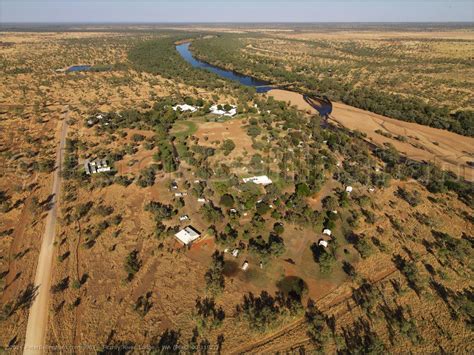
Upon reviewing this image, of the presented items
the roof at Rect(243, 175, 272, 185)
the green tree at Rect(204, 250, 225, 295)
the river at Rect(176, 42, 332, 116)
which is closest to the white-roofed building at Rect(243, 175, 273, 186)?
the roof at Rect(243, 175, 272, 185)

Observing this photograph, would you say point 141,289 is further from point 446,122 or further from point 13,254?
point 446,122

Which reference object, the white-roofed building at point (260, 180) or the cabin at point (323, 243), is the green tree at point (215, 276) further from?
the white-roofed building at point (260, 180)

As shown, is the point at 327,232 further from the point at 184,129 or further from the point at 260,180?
the point at 184,129

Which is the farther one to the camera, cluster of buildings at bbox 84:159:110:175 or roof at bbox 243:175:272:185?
cluster of buildings at bbox 84:159:110:175

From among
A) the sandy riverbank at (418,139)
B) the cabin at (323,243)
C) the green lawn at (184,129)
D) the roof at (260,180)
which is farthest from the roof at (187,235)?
the sandy riverbank at (418,139)

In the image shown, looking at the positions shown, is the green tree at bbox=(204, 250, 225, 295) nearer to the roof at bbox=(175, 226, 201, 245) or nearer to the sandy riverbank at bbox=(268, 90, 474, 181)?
the roof at bbox=(175, 226, 201, 245)

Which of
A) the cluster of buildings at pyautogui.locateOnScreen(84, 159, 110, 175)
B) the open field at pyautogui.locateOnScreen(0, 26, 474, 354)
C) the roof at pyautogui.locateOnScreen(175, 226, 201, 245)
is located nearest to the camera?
the open field at pyautogui.locateOnScreen(0, 26, 474, 354)

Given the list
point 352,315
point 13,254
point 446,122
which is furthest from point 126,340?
point 446,122
